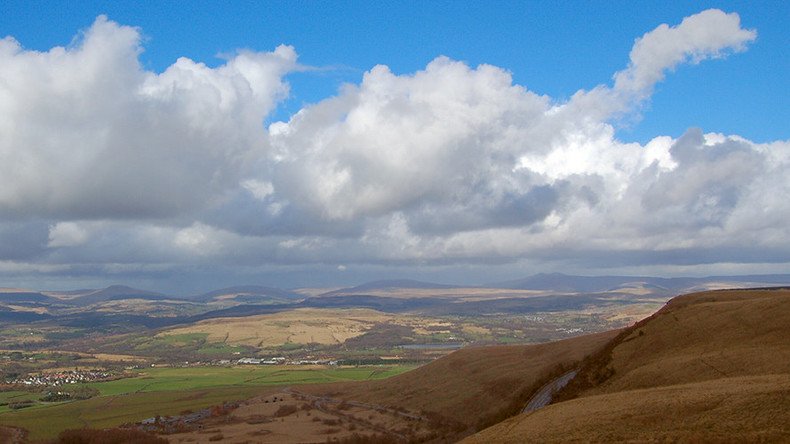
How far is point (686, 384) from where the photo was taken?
49875mm

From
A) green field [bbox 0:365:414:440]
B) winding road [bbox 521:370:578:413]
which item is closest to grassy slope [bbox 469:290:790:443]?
winding road [bbox 521:370:578:413]

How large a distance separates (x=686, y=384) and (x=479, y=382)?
63.4 metres

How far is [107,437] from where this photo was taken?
10256 centimetres

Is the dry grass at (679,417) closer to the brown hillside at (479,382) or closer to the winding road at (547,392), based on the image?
the winding road at (547,392)

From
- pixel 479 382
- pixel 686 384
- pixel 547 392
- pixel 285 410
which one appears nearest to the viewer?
pixel 686 384

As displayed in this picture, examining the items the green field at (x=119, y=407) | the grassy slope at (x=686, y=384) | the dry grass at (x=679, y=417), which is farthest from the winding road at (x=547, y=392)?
the green field at (x=119, y=407)

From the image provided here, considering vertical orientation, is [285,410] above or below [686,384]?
below

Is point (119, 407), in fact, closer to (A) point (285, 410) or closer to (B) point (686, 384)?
(A) point (285, 410)

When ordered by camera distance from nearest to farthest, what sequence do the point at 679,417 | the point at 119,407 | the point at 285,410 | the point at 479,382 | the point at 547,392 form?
the point at 679,417, the point at 547,392, the point at 479,382, the point at 285,410, the point at 119,407

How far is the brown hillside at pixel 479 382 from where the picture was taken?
303ft

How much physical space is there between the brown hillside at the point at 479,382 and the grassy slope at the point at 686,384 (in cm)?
1661

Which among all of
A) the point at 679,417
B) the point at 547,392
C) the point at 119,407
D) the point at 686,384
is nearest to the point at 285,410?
the point at 119,407

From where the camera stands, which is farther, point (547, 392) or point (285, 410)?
point (285, 410)

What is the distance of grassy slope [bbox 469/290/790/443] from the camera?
118 feet
